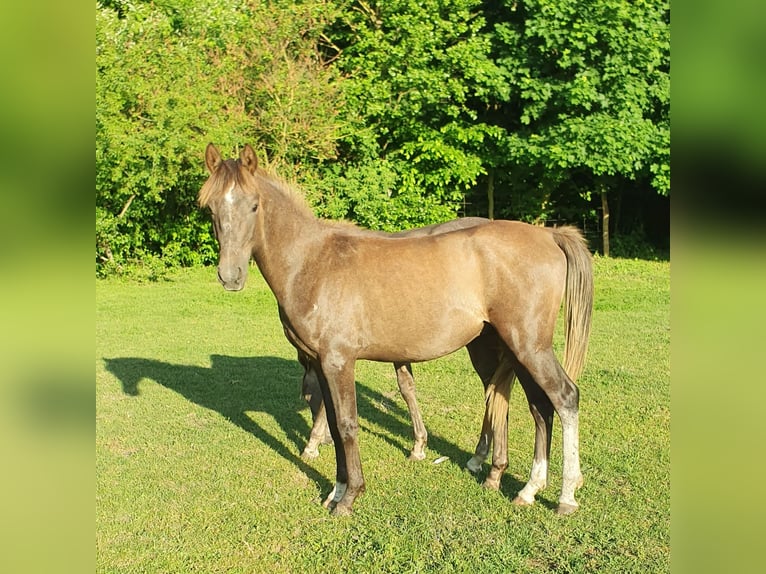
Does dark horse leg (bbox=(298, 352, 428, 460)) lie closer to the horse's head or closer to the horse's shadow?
the horse's shadow

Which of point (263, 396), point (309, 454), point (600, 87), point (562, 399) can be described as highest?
point (600, 87)

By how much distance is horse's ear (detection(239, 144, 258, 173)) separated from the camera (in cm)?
423

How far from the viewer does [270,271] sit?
4500mm

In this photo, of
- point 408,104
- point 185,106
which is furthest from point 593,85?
point 185,106

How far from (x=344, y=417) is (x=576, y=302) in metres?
→ 1.73

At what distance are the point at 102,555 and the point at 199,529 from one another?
1.90 ft

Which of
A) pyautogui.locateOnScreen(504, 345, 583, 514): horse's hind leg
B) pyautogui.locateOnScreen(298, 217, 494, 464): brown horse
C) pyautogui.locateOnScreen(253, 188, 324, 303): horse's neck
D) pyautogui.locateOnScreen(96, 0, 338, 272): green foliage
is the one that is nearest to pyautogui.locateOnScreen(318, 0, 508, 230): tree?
pyautogui.locateOnScreen(96, 0, 338, 272): green foliage

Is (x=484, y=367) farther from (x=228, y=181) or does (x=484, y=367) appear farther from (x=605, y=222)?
(x=605, y=222)

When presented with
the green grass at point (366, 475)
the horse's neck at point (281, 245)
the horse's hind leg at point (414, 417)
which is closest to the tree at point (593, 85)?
the green grass at point (366, 475)

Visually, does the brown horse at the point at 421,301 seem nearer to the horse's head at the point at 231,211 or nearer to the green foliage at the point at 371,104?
the horse's head at the point at 231,211

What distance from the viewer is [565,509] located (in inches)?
168

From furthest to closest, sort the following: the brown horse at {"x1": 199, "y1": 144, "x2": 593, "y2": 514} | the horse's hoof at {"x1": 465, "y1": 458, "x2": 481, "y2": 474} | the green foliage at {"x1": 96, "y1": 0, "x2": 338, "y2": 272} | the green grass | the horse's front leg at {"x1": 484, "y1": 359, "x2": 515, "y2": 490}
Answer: the green foliage at {"x1": 96, "y1": 0, "x2": 338, "y2": 272} → the horse's hoof at {"x1": 465, "y1": 458, "x2": 481, "y2": 474} → the horse's front leg at {"x1": 484, "y1": 359, "x2": 515, "y2": 490} → the brown horse at {"x1": 199, "y1": 144, "x2": 593, "y2": 514} → the green grass
